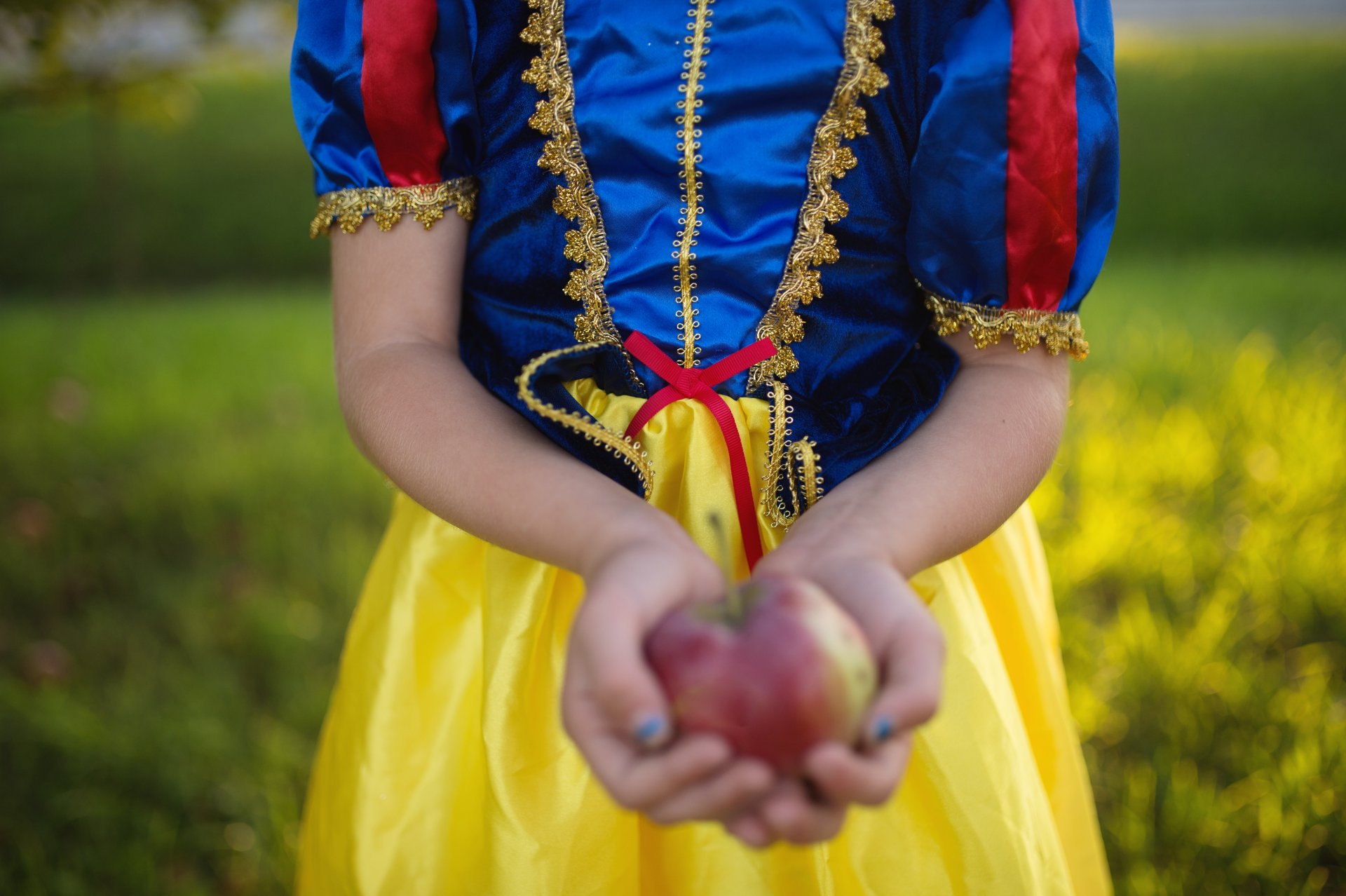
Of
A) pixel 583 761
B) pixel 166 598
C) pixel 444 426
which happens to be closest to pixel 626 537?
pixel 444 426

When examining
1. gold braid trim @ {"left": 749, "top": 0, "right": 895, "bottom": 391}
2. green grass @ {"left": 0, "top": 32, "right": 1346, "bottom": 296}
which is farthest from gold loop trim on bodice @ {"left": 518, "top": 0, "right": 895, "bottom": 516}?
green grass @ {"left": 0, "top": 32, "right": 1346, "bottom": 296}

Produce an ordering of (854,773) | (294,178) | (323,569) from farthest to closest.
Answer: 1. (294,178)
2. (323,569)
3. (854,773)

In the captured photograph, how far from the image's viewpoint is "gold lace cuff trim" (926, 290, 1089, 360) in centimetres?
79

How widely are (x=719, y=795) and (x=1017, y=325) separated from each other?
0.46 m

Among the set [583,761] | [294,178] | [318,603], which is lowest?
[318,603]

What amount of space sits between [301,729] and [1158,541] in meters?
1.85

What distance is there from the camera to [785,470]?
0.81 m

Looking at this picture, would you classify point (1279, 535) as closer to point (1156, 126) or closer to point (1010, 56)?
point (1010, 56)

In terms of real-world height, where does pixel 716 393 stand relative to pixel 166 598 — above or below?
above

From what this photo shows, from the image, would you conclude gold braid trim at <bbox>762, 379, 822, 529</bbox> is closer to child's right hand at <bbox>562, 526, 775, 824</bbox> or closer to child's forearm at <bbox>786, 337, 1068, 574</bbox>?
child's forearm at <bbox>786, 337, 1068, 574</bbox>

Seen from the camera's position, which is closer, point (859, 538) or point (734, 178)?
point (859, 538)

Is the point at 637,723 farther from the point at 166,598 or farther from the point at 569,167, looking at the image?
the point at 166,598

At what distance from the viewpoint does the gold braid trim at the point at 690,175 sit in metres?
0.80

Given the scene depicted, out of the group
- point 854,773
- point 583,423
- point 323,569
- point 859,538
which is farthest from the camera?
point 323,569
